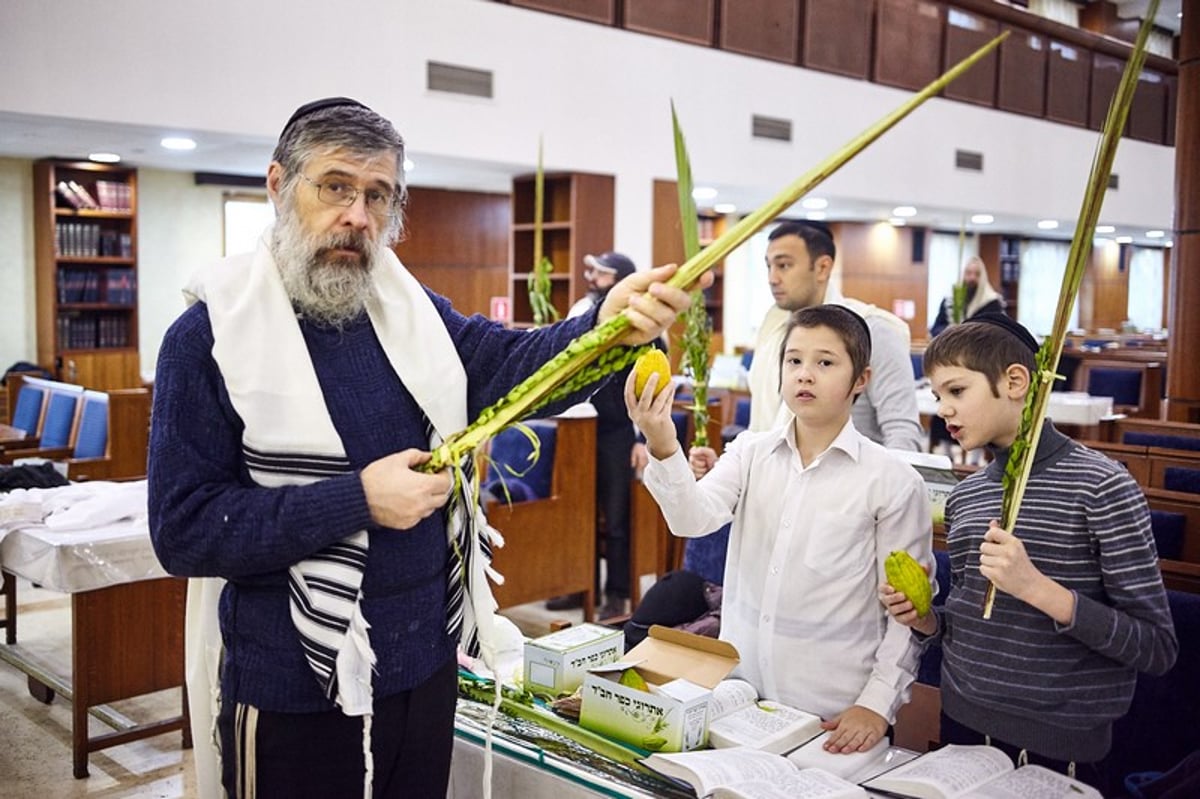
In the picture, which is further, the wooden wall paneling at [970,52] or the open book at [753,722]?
the wooden wall paneling at [970,52]

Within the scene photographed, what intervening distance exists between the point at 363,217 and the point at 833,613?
111cm

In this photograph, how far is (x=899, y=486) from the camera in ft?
6.97

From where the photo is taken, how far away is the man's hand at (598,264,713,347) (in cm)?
143

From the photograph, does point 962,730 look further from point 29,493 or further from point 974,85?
point 974,85

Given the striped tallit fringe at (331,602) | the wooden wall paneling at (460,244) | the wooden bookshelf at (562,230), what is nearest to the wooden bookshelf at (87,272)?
the wooden wall paneling at (460,244)

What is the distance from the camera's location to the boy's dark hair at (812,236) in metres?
3.35

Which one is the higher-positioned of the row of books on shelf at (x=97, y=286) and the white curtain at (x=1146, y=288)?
the white curtain at (x=1146, y=288)

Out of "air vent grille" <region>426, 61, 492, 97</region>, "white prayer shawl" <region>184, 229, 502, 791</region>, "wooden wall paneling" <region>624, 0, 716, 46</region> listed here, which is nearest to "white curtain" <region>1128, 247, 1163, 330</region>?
"wooden wall paneling" <region>624, 0, 716, 46</region>

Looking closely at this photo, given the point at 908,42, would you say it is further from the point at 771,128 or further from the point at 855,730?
the point at 855,730

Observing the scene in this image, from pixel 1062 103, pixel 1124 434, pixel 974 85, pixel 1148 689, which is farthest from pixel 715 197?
pixel 1148 689

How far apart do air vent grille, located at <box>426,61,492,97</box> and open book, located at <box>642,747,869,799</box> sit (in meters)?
6.65

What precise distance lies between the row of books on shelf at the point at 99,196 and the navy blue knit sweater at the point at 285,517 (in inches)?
346

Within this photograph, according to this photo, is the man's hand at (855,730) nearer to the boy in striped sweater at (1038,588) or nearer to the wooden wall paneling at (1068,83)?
the boy in striped sweater at (1038,588)

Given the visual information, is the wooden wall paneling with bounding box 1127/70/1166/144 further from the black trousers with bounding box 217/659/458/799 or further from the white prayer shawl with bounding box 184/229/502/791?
the black trousers with bounding box 217/659/458/799
